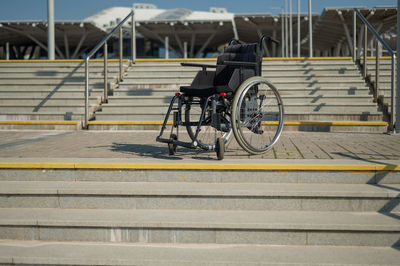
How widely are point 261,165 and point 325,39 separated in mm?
35678

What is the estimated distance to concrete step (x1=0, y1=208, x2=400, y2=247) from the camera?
2.46 metres

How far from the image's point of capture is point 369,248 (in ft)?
8.01

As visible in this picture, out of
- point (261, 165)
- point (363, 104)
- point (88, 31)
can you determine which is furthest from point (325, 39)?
point (261, 165)

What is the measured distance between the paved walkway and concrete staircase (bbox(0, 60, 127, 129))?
5.63 feet

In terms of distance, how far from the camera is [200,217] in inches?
103

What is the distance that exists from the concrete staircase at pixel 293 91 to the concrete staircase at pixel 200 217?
3630 mm

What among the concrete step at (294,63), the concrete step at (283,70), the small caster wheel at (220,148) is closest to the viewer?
the small caster wheel at (220,148)

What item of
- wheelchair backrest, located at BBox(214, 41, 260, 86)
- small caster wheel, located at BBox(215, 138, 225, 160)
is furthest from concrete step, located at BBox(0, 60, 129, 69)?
small caster wheel, located at BBox(215, 138, 225, 160)

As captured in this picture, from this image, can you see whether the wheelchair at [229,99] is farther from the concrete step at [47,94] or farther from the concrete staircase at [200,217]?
the concrete step at [47,94]

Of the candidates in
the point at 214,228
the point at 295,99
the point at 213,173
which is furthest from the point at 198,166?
the point at 295,99

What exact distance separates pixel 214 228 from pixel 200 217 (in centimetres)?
15

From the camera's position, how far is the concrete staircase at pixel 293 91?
6.78m

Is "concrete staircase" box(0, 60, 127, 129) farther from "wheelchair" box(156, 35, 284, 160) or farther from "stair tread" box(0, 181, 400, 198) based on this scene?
"stair tread" box(0, 181, 400, 198)

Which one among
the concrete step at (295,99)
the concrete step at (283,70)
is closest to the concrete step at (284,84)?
the concrete step at (295,99)
